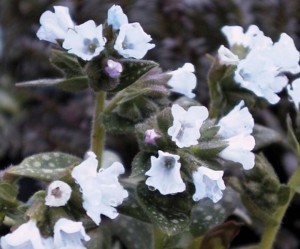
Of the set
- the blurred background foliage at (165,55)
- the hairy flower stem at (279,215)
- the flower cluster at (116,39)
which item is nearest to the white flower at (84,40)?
the flower cluster at (116,39)

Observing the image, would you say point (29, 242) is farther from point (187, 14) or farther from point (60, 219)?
point (187, 14)

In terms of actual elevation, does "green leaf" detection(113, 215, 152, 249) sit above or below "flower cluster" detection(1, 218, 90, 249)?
below

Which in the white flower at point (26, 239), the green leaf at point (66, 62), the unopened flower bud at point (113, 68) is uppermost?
the unopened flower bud at point (113, 68)

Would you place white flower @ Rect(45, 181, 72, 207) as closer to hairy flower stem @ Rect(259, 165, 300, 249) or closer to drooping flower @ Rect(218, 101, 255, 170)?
drooping flower @ Rect(218, 101, 255, 170)

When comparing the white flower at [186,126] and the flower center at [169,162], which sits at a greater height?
the white flower at [186,126]

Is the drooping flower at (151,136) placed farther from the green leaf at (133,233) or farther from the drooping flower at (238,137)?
the green leaf at (133,233)

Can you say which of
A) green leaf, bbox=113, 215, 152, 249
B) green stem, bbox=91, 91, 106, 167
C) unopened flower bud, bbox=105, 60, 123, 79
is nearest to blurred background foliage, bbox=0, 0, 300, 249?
green leaf, bbox=113, 215, 152, 249
